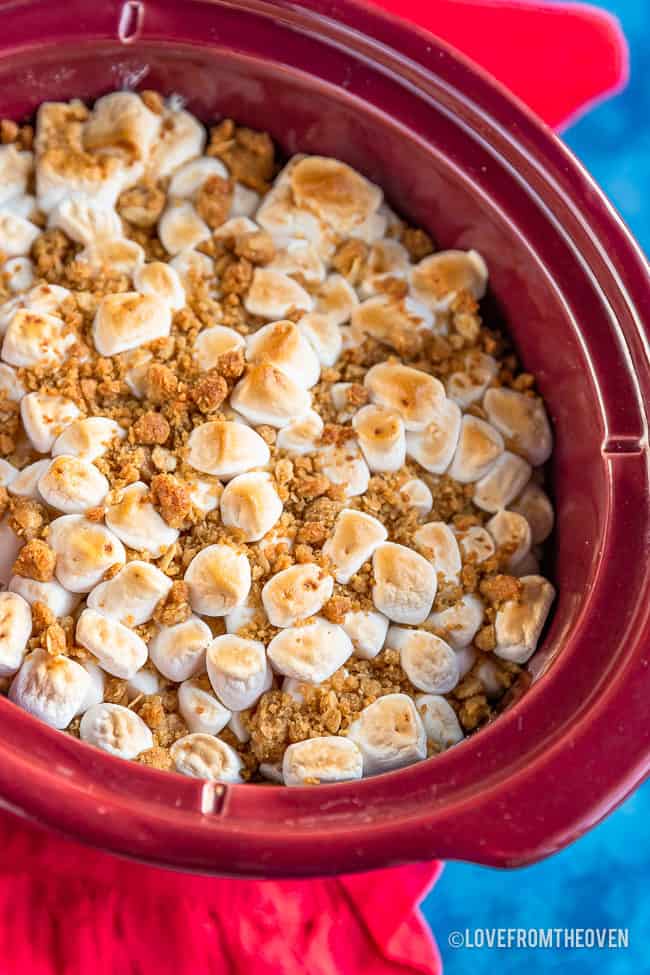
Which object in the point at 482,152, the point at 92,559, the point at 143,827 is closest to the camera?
the point at 143,827

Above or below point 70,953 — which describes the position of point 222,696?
above

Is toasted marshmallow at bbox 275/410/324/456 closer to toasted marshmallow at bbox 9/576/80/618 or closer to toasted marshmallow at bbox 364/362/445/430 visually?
toasted marshmallow at bbox 364/362/445/430

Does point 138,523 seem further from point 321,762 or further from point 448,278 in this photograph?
point 448,278

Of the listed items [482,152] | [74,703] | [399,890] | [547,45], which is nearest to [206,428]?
[74,703]

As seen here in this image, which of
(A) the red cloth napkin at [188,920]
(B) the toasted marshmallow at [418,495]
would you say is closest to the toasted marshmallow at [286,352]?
(B) the toasted marshmallow at [418,495]

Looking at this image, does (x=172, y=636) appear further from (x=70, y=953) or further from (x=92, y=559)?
(x=70, y=953)

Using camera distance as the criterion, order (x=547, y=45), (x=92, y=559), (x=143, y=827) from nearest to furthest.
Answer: (x=143, y=827) → (x=92, y=559) → (x=547, y=45)

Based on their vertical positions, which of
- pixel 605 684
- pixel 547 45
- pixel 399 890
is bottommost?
pixel 399 890

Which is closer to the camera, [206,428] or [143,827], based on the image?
[143,827]
